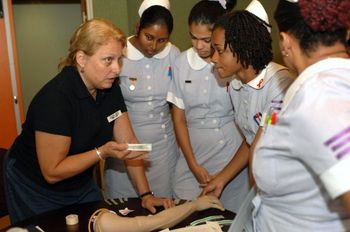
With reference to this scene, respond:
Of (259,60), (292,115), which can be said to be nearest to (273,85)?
(259,60)

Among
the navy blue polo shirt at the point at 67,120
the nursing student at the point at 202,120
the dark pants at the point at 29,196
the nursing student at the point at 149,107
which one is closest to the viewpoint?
the navy blue polo shirt at the point at 67,120

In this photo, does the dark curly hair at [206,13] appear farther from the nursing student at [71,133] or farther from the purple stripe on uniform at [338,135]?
the purple stripe on uniform at [338,135]

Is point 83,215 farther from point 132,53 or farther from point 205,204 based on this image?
point 132,53

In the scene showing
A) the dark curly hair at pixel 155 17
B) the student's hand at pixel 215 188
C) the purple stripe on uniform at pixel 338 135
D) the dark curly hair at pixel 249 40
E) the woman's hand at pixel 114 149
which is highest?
the dark curly hair at pixel 155 17

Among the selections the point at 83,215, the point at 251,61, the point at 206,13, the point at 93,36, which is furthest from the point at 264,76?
the point at 83,215

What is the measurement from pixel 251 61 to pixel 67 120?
0.83 metres

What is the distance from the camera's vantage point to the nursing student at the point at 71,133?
5.45 feet

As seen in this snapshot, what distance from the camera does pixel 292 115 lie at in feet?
2.81

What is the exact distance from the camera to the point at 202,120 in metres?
2.22

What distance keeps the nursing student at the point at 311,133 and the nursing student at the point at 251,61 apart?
671mm

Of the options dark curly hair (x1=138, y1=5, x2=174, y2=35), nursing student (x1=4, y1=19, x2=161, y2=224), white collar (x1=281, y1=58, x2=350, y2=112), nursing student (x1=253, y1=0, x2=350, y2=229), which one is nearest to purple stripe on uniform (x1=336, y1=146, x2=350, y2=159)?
nursing student (x1=253, y1=0, x2=350, y2=229)

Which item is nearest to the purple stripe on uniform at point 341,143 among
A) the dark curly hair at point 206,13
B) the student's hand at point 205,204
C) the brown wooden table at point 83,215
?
the brown wooden table at point 83,215

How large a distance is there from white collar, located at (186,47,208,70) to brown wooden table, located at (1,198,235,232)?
2.64 ft

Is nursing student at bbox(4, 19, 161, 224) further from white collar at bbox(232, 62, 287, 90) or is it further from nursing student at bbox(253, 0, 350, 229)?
nursing student at bbox(253, 0, 350, 229)
